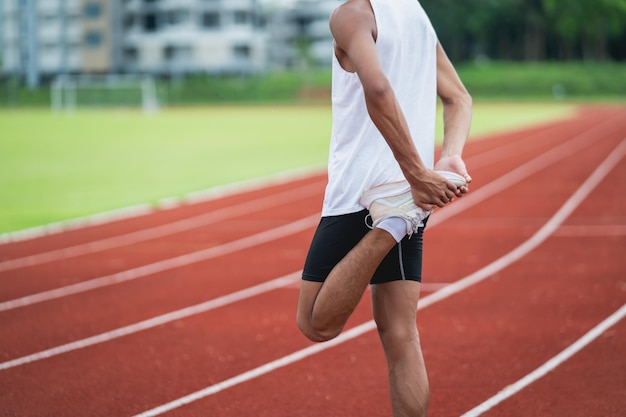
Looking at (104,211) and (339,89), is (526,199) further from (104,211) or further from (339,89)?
(339,89)

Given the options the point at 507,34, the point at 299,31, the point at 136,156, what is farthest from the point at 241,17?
the point at 136,156

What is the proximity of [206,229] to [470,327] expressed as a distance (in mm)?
5228

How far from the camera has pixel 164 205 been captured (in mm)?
12953

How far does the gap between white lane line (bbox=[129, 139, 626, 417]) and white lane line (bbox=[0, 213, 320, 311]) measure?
2530 millimetres

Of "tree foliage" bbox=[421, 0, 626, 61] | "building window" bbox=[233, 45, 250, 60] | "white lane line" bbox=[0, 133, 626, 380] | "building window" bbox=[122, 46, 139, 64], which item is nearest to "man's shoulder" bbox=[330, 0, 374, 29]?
"white lane line" bbox=[0, 133, 626, 380]

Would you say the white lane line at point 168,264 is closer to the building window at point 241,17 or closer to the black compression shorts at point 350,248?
the black compression shorts at point 350,248

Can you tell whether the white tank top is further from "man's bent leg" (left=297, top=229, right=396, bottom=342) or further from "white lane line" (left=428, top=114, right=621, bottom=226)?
"white lane line" (left=428, top=114, right=621, bottom=226)

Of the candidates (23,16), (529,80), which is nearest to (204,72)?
(23,16)

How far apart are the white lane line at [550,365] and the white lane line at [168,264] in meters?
3.81

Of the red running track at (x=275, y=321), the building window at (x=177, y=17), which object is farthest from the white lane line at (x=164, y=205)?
the building window at (x=177, y=17)

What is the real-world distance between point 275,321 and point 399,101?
3516mm

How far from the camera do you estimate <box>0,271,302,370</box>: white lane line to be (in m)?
5.50

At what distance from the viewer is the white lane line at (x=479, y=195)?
24.0 feet

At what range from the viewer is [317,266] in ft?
10.4
